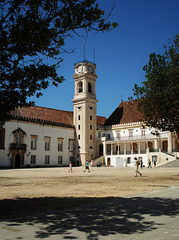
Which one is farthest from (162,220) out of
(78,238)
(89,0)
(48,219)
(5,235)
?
(89,0)

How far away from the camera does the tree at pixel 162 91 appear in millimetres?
22828

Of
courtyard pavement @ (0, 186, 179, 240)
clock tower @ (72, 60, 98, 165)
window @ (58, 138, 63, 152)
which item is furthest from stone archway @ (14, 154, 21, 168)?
courtyard pavement @ (0, 186, 179, 240)

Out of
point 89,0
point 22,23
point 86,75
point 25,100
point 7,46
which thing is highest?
point 86,75

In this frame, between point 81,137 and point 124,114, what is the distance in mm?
12345

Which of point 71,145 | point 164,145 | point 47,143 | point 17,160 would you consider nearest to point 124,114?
point 164,145

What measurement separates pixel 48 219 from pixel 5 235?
1442 mm

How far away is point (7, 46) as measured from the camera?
8227 millimetres

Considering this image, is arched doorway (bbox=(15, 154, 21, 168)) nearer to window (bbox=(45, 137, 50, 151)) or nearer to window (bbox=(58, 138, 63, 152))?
window (bbox=(45, 137, 50, 151))

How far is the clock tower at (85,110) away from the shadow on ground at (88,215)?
48.9m

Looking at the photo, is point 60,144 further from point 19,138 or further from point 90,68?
point 90,68

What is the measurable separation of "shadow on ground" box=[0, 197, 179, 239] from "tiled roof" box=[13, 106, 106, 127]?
42725 mm

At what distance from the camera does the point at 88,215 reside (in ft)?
23.2

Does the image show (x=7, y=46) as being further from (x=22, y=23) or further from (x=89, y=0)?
(x=89, y=0)

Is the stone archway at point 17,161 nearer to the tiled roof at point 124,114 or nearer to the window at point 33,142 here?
the window at point 33,142
